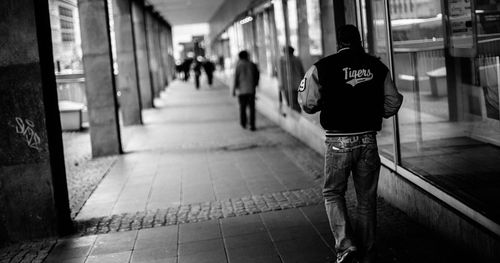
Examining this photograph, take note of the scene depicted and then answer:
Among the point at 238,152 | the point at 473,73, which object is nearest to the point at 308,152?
the point at 238,152

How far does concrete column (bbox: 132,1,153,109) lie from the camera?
22000mm

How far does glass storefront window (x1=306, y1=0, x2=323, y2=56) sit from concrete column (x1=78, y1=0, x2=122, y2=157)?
3.70 meters

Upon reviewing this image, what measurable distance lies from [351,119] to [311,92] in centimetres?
34

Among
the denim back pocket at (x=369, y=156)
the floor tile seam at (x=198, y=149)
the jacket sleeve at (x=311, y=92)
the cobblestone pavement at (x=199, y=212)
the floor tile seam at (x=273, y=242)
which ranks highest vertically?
the jacket sleeve at (x=311, y=92)

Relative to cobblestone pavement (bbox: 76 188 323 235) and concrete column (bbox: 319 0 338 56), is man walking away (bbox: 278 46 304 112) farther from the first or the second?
cobblestone pavement (bbox: 76 188 323 235)

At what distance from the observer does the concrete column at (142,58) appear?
72.2 ft

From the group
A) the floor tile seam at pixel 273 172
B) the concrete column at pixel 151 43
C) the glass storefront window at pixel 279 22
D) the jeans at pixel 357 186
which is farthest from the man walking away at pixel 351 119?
the concrete column at pixel 151 43

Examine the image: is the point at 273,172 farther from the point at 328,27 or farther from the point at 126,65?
the point at 126,65

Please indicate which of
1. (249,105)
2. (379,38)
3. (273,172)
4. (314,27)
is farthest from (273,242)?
(249,105)

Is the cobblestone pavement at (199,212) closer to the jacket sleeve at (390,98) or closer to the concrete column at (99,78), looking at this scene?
the jacket sleeve at (390,98)

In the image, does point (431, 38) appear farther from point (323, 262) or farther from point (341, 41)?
point (323, 262)

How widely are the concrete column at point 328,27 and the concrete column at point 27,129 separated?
399 cm

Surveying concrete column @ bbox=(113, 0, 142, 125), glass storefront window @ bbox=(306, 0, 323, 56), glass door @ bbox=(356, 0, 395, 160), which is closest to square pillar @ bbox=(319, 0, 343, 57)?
glass storefront window @ bbox=(306, 0, 323, 56)

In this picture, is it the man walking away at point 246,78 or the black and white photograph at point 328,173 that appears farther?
the man walking away at point 246,78
